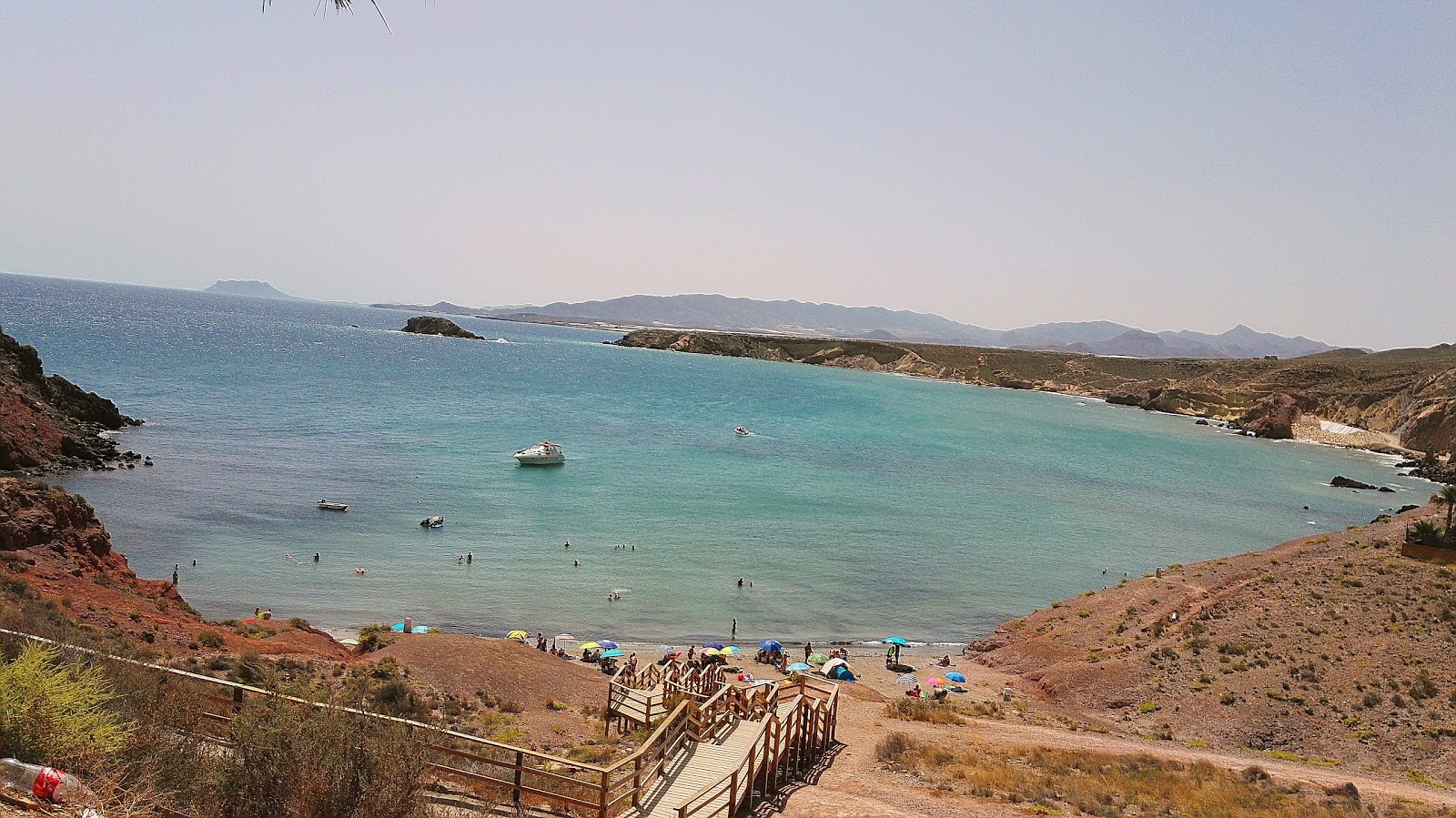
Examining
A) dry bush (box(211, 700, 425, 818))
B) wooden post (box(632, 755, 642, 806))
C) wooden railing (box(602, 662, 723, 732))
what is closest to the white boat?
wooden railing (box(602, 662, 723, 732))

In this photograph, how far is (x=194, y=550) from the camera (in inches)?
1245

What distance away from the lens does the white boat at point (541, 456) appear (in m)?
53.2

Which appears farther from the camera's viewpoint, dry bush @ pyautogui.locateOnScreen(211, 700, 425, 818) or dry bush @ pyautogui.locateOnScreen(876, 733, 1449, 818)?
dry bush @ pyautogui.locateOnScreen(876, 733, 1449, 818)

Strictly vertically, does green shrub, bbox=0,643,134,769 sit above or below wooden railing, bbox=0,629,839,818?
above

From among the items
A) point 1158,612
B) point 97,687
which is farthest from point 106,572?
point 1158,612

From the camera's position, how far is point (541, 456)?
5350 centimetres

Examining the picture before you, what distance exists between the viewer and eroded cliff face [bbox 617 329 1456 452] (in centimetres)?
9956

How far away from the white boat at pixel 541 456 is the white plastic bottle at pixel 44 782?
1855 inches

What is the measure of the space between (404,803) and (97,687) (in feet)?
10.9

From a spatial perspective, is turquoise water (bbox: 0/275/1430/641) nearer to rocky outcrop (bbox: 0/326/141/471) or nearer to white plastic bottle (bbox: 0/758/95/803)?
rocky outcrop (bbox: 0/326/141/471)

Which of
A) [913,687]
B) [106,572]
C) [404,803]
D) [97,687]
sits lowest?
[913,687]

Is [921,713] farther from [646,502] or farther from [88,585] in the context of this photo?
[646,502]

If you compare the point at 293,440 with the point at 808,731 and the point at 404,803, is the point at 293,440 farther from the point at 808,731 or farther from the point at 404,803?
the point at 404,803

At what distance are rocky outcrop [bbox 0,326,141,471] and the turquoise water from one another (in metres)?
2.53
